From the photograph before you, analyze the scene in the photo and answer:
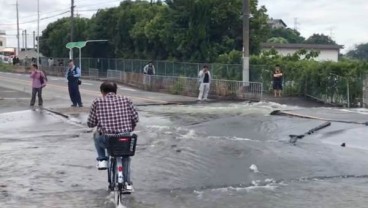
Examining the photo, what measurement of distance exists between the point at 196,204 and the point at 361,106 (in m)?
18.0

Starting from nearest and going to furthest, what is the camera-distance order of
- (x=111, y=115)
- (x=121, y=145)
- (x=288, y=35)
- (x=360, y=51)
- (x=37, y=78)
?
(x=121, y=145), (x=111, y=115), (x=37, y=78), (x=288, y=35), (x=360, y=51)

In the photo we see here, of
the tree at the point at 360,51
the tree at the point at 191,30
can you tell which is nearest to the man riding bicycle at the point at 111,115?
the tree at the point at 191,30

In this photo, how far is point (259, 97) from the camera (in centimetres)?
2823

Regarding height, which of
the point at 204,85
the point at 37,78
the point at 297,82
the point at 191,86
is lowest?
the point at 191,86

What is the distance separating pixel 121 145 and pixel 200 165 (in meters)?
3.45

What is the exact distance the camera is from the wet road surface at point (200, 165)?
8359 mm

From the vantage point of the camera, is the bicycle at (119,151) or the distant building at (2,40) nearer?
the bicycle at (119,151)

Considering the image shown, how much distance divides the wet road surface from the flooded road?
1 cm

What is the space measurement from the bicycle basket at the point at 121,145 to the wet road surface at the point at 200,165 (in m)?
0.69

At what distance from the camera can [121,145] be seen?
7672 millimetres

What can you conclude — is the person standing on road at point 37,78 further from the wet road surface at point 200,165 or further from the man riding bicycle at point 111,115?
the man riding bicycle at point 111,115

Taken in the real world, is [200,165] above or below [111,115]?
below

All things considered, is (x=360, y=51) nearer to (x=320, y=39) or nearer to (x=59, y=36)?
(x=320, y=39)

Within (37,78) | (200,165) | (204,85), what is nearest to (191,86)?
(204,85)
